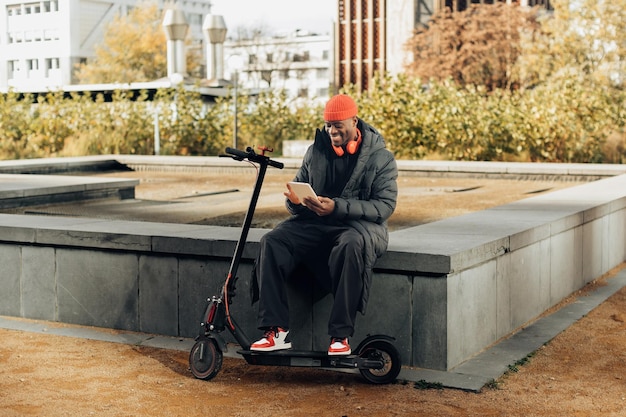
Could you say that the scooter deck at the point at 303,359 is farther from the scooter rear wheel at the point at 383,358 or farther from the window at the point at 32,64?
the window at the point at 32,64

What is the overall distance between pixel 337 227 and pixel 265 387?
99 cm

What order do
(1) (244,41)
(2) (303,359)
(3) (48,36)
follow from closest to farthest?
(2) (303,359), (1) (244,41), (3) (48,36)

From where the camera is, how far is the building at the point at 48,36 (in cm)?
9300

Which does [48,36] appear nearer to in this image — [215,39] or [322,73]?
[322,73]

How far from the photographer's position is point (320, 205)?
5754mm

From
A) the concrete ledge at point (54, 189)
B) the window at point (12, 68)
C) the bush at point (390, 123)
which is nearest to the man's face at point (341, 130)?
the concrete ledge at point (54, 189)

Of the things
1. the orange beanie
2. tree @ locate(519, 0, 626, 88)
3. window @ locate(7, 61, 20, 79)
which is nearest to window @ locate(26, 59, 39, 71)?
window @ locate(7, 61, 20, 79)

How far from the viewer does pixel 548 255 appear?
26.0 ft

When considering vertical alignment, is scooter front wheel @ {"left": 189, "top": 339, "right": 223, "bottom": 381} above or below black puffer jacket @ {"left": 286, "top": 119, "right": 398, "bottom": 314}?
below

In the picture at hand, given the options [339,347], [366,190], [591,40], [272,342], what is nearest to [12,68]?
[591,40]

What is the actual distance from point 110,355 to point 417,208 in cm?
710

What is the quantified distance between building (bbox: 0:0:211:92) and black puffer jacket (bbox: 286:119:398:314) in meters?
Result: 85.6

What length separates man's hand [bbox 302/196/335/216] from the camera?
574 cm

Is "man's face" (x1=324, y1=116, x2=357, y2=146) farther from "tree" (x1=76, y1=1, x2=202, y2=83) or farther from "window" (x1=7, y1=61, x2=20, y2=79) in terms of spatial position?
"window" (x1=7, y1=61, x2=20, y2=79)
